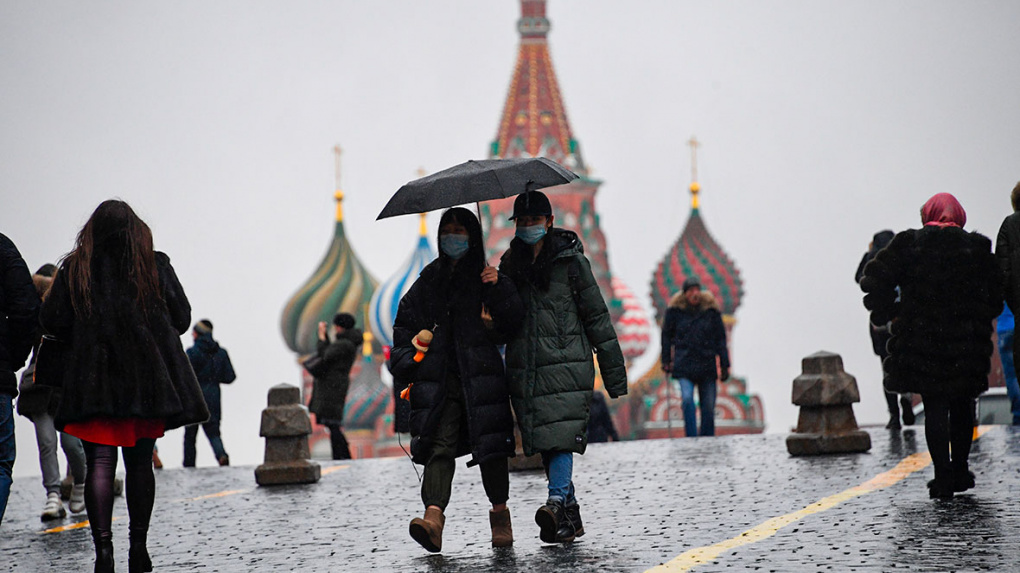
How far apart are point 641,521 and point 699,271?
99161 mm

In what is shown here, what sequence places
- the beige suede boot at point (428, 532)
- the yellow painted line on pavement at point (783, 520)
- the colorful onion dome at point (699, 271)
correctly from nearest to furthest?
the yellow painted line on pavement at point (783, 520), the beige suede boot at point (428, 532), the colorful onion dome at point (699, 271)

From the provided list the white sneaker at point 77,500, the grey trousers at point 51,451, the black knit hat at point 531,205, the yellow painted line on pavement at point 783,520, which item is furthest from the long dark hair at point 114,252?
the white sneaker at point 77,500

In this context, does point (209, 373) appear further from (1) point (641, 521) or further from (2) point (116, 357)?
(2) point (116, 357)

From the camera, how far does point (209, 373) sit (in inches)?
716

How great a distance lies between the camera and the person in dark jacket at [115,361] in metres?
7.53

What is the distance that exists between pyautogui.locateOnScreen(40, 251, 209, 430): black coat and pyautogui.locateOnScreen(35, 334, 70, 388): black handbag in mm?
43

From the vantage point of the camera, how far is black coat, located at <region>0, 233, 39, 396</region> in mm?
Answer: 8211

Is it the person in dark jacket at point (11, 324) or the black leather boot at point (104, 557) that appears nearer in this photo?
the black leather boot at point (104, 557)

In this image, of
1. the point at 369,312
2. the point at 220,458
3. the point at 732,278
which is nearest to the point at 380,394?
the point at 369,312

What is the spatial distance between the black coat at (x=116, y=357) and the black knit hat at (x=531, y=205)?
1.66 m

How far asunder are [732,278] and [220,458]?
296 ft

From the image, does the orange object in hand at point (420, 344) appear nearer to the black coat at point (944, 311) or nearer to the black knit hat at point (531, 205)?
the black knit hat at point (531, 205)

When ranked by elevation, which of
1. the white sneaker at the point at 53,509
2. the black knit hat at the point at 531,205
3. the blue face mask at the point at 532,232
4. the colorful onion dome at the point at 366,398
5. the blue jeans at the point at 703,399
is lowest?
the white sneaker at the point at 53,509

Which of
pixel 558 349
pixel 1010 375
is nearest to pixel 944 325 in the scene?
pixel 558 349
